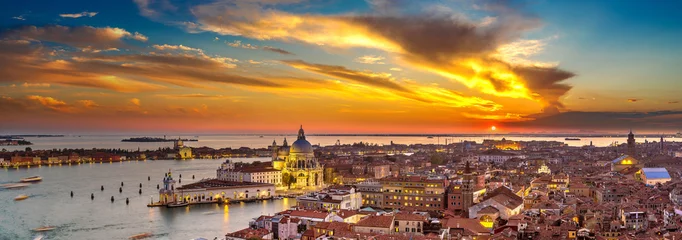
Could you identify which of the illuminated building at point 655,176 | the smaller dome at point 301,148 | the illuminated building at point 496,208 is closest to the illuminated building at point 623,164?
the illuminated building at point 655,176

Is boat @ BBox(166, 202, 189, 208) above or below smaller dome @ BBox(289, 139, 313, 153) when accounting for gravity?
below

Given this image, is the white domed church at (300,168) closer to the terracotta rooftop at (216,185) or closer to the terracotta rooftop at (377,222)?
the terracotta rooftop at (216,185)

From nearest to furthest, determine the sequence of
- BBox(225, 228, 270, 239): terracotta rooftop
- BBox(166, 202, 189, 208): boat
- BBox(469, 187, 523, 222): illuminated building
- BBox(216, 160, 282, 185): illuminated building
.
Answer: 1. BBox(225, 228, 270, 239): terracotta rooftop
2. BBox(469, 187, 523, 222): illuminated building
3. BBox(166, 202, 189, 208): boat
4. BBox(216, 160, 282, 185): illuminated building

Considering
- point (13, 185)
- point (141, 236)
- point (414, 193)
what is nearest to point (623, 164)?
point (414, 193)

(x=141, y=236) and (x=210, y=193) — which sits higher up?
(x=210, y=193)

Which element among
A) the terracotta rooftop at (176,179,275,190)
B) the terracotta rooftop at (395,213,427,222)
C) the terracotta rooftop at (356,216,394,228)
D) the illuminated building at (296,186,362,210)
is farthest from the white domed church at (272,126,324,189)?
the terracotta rooftop at (356,216,394,228)

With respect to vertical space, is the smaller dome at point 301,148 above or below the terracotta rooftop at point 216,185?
above

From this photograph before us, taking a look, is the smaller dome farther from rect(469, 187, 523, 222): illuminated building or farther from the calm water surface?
rect(469, 187, 523, 222): illuminated building

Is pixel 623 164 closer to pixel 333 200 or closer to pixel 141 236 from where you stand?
pixel 333 200

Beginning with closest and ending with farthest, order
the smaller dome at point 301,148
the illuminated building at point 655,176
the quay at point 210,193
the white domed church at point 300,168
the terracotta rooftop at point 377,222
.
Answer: the terracotta rooftop at point 377,222 < the quay at point 210,193 < the illuminated building at point 655,176 < the white domed church at point 300,168 < the smaller dome at point 301,148

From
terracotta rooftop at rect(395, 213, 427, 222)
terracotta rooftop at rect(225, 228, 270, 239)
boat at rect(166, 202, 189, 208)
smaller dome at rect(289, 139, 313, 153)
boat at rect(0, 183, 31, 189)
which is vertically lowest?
boat at rect(166, 202, 189, 208)

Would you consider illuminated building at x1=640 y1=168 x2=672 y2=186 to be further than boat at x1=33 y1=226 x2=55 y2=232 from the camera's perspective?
Yes

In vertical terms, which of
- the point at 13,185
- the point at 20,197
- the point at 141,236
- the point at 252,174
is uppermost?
the point at 252,174
